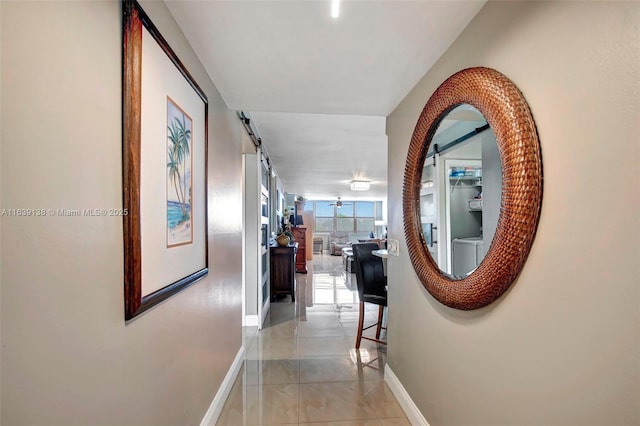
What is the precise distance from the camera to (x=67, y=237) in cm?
70

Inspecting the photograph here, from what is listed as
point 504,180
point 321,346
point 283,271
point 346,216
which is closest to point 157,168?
point 504,180

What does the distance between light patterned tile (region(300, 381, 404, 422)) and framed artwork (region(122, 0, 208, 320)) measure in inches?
50.9

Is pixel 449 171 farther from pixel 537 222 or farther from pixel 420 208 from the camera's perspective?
pixel 537 222

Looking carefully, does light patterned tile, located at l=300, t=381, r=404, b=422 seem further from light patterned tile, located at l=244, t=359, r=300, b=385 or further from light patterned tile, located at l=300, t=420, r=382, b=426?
light patterned tile, located at l=244, t=359, r=300, b=385

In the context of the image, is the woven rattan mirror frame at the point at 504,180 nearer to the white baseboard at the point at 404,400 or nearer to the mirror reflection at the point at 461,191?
the mirror reflection at the point at 461,191

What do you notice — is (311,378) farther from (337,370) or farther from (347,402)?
(347,402)

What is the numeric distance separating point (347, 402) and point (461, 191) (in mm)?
1693

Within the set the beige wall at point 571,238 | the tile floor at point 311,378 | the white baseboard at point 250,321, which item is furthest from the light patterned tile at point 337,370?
the beige wall at point 571,238

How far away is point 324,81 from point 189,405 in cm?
200

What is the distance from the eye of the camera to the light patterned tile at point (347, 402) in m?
1.90

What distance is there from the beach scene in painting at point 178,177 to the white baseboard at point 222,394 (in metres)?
1.13

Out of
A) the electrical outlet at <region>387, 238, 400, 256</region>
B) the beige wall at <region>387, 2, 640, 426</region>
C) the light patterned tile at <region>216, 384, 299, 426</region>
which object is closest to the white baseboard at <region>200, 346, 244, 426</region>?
the light patterned tile at <region>216, 384, 299, 426</region>

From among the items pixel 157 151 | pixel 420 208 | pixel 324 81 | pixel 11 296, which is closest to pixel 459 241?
pixel 420 208

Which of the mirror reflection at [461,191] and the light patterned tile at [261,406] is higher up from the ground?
the mirror reflection at [461,191]
